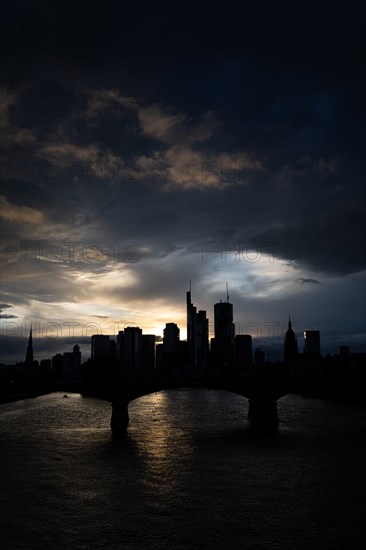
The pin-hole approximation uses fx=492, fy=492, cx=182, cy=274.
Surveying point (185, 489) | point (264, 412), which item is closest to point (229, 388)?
point (264, 412)

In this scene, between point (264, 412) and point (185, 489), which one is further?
point (264, 412)

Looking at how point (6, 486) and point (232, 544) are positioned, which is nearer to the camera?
point (232, 544)

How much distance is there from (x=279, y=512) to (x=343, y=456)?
20423 mm

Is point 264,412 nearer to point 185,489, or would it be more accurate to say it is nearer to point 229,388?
point 229,388

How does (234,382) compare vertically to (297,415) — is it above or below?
above

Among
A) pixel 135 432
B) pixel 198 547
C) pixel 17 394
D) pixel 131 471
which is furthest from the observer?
pixel 17 394

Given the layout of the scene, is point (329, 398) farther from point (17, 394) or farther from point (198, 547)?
point (198, 547)

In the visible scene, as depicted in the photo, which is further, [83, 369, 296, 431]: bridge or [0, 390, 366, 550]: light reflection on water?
[83, 369, 296, 431]: bridge

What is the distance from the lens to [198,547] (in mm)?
25312

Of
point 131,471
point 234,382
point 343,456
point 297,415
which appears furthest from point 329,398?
point 131,471

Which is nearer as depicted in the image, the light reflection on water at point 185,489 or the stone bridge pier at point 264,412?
the light reflection on water at point 185,489

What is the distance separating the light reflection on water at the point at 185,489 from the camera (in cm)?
2694

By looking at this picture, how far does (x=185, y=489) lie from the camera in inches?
1436

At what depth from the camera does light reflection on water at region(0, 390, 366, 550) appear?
26938mm
